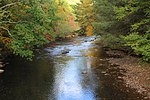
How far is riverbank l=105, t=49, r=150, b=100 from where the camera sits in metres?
18.8

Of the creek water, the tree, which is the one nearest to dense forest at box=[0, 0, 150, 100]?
the creek water

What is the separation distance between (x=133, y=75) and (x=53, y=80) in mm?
6699

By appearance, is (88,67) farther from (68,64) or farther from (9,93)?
(9,93)

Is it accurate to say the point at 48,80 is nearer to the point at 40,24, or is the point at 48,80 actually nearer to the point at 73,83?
the point at 73,83

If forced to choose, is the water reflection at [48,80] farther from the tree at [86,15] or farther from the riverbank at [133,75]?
the tree at [86,15]

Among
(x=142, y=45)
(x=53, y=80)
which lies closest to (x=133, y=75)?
(x=142, y=45)

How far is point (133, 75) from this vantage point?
2292 centimetres

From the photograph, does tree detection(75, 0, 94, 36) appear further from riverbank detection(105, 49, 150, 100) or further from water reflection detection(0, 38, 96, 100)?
riverbank detection(105, 49, 150, 100)

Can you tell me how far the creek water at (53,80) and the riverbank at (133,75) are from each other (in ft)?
5.21

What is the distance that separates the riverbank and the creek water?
5.21 feet

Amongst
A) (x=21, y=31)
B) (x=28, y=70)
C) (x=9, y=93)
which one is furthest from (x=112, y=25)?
(x=9, y=93)

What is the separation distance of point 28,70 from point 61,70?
10.5ft

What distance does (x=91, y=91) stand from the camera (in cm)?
1941

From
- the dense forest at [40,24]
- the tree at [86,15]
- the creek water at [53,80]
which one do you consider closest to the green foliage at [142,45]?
the dense forest at [40,24]
